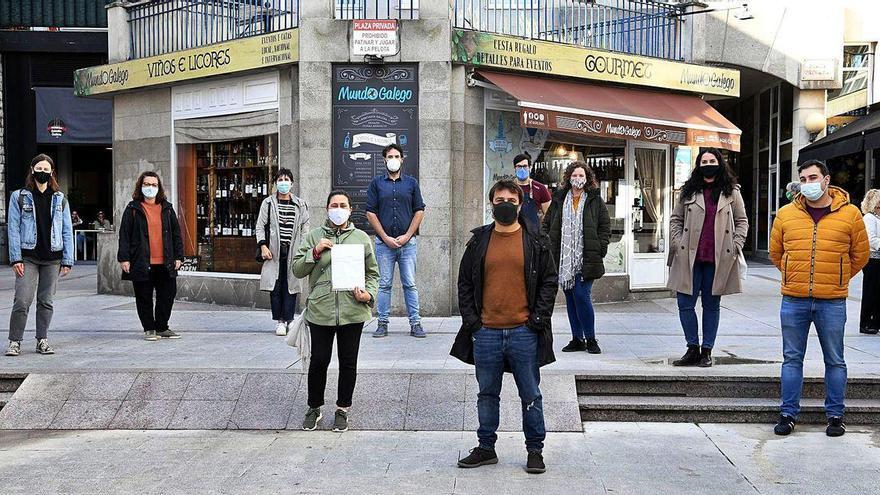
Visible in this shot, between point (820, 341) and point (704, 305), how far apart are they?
139 centimetres

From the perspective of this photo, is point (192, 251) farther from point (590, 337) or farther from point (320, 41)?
point (590, 337)

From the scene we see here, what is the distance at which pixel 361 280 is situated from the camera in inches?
248

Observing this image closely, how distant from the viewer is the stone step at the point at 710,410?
679cm

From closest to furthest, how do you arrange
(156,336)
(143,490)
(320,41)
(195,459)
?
(143,490) < (195,459) < (156,336) < (320,41)

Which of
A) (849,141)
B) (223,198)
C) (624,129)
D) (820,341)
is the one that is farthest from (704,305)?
(849,141)

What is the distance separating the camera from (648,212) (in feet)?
45.7

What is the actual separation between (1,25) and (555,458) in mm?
22528

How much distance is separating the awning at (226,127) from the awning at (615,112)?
3.02m

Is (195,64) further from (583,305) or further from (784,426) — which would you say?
(784,426)

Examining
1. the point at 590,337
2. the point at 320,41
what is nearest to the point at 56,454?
the point at 590,337

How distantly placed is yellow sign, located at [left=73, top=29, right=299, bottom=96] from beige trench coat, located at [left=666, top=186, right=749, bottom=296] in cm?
579

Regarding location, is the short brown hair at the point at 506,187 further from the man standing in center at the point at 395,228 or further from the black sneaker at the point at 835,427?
the man standing in center at the point at 395,228

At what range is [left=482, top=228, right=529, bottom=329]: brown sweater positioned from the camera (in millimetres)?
5434

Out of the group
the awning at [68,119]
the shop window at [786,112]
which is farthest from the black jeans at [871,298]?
the awning at [68,119]
